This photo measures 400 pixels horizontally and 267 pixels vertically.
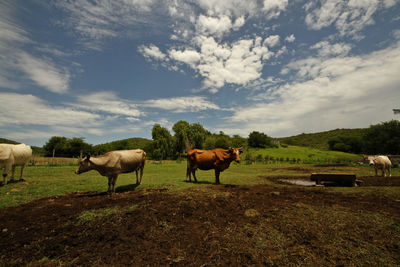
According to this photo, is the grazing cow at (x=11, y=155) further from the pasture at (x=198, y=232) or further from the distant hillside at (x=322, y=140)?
the distant hillside at (x=322, y=140)

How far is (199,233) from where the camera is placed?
426 cm

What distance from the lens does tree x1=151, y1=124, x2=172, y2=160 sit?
48719mm

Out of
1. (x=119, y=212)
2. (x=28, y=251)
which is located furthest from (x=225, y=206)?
(x=28, y=251)

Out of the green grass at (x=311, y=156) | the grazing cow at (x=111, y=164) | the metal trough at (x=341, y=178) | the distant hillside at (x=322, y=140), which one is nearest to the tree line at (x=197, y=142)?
the green grass at (x=311, y=156)

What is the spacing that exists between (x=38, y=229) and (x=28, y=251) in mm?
1004

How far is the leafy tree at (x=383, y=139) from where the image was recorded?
4412 cm

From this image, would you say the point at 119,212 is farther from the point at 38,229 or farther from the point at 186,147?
the point at 186,147

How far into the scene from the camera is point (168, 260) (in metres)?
3.32

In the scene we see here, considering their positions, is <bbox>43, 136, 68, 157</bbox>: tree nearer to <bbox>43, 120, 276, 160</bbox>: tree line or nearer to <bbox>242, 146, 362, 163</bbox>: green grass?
<bbox>43, 120, 276, 160</bbox>: tree line

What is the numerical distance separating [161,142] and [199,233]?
47.0 metres

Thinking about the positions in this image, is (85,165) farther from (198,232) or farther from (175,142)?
(175,142)

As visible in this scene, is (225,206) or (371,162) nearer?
(225,206)

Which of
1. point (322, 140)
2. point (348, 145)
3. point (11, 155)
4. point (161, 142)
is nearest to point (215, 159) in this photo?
point (11, 155)

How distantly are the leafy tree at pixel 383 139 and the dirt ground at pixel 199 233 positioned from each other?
57578 millimetres
